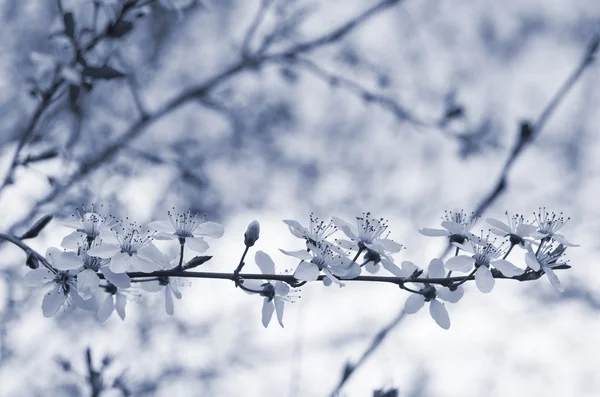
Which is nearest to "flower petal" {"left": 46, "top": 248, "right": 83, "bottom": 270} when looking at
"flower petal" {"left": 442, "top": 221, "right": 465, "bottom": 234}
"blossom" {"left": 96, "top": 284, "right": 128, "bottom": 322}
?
"blossom" {"left": 96, "top": 284, "right": 128, "bottom": 322}

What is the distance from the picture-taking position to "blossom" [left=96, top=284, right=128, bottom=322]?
1.33 m

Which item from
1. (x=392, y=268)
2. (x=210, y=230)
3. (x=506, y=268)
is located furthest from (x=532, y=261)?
(x=210, y=230)

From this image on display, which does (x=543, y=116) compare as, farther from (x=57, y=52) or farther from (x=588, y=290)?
(x=588, y=290)

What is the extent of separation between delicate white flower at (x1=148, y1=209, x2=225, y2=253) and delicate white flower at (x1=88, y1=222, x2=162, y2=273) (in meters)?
0.04

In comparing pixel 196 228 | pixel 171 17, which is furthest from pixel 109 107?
pixel 196 228

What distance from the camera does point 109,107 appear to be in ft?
12.5

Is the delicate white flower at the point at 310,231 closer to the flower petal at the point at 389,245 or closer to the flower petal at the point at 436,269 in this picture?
the flower petal at the point at 389,245

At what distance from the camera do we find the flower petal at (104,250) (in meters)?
1.16

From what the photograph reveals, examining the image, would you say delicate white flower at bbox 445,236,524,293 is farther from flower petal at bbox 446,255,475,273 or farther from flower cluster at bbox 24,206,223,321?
flower cluster at bbox 24,206,223,321

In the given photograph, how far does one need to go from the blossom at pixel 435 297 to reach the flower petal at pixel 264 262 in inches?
11.6

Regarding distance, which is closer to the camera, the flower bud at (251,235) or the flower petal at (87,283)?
the flower petal at (87,283)

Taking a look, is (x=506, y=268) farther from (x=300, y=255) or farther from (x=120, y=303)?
(x=120, y=303)

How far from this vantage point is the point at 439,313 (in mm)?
1362

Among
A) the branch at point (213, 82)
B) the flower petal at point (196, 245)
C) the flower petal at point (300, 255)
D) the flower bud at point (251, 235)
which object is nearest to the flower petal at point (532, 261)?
the flower petal at point (300, 255)
